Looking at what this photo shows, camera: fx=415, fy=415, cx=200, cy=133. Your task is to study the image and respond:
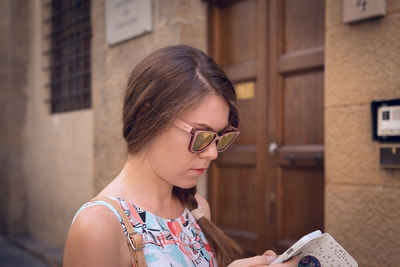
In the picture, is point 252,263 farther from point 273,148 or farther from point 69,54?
point 69,54

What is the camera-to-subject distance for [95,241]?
1.20 m

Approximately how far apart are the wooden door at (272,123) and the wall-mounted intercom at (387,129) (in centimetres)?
61

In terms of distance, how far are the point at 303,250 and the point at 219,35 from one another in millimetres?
2594

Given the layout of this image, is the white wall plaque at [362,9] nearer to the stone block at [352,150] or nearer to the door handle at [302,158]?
the stone block at [352,150]

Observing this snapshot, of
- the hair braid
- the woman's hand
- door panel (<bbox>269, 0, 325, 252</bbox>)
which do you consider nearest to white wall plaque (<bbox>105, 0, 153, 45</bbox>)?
door panel (<bbox>269, 0, 325, 252</bbox>)

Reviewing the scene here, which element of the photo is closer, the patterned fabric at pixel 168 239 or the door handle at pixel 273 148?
the patterned fabric at pixel 168 239

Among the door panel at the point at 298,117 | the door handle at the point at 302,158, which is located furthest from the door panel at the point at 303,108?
the door handle at the point at 302,158

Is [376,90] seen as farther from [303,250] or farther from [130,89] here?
[130,89]

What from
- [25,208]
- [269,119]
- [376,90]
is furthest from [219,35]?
[25,208]

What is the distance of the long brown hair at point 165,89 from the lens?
4.58 feet

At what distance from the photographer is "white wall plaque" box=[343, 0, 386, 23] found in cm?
209

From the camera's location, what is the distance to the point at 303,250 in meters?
1.31

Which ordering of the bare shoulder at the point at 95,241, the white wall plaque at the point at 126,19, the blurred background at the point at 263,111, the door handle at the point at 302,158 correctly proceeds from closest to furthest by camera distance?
the bare shoulder at the point at 95,241
the blurred background at the point at 263,111
the door handle at the point at 302,158
the white wall plaque at the point at 126,19

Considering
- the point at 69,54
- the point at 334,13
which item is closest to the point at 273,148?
the point at 334,13
